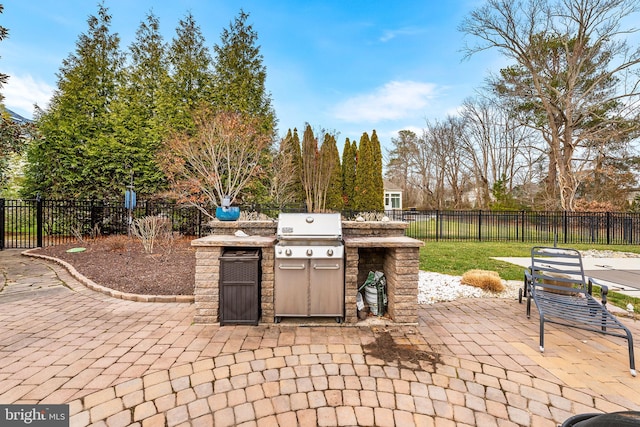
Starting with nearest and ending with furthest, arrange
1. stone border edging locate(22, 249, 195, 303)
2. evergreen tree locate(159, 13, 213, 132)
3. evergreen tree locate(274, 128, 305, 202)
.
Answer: stone border edging locate(22, 249, 195, 303) → evergreen tree locate(159, 13, 213, 132) → evergreen tree locate(274, 128, 305, 202)

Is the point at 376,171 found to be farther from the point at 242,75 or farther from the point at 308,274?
the point at 308,274

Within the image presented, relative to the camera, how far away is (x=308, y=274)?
291 cm

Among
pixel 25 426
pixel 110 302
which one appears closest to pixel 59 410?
pixel 25 426

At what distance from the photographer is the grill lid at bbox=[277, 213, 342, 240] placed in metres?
2.93

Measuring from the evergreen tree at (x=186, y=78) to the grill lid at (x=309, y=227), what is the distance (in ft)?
27.1

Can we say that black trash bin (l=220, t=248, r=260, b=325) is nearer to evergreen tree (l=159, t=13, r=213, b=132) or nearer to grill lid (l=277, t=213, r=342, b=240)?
grill lid (l=277, t=213, r=342, b=240)

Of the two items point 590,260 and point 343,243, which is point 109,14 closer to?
point 343,243

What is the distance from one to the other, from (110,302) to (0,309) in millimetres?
1186

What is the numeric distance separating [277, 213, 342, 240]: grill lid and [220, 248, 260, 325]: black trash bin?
43cm

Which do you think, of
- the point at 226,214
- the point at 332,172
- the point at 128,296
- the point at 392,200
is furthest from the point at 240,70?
the point at 392,200

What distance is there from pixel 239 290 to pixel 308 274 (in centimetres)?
75

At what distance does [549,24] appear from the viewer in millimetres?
13758

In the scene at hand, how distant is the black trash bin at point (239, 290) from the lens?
9.43ft

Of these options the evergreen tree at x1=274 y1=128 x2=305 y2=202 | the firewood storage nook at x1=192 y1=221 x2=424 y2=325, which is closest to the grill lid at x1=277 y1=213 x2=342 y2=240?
the firewood storage nook at x1=192 y1=221 x2=424 y2=325
